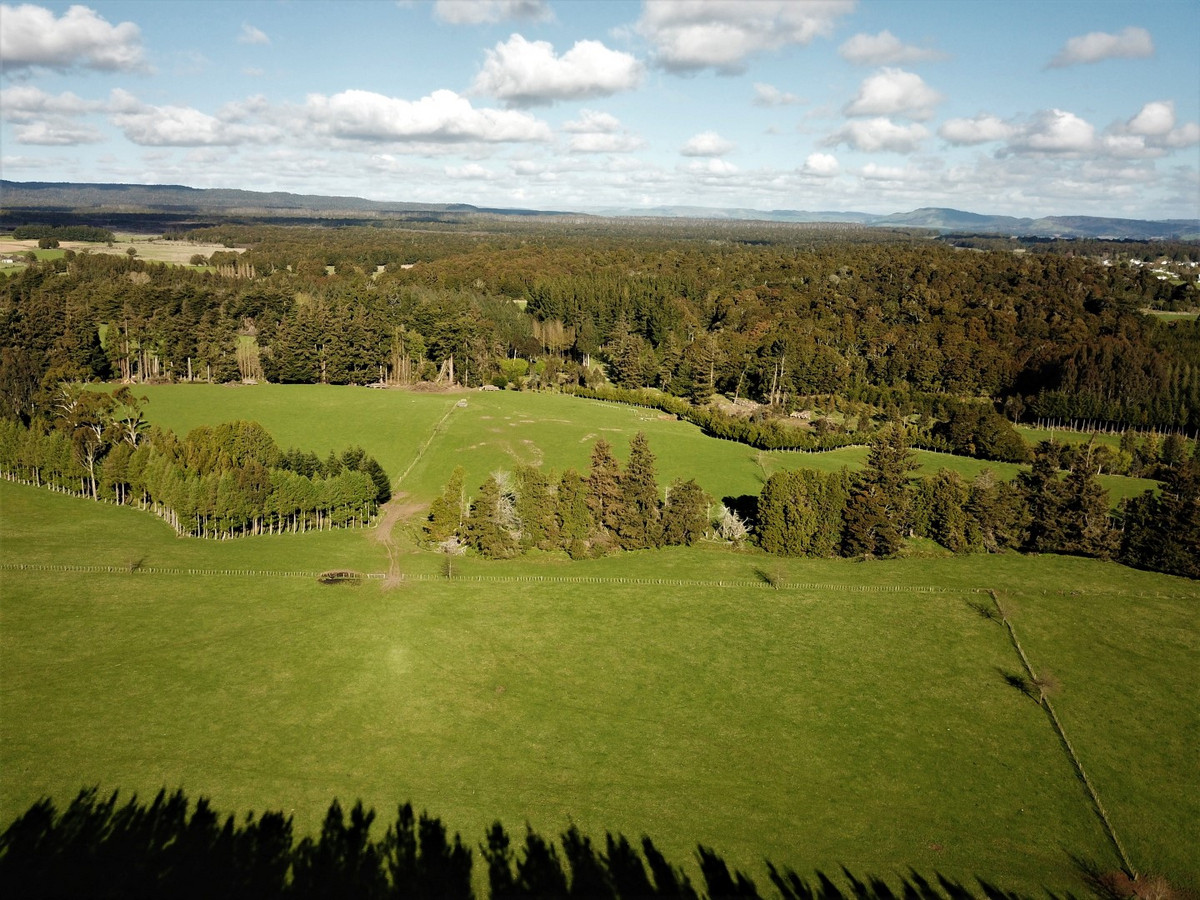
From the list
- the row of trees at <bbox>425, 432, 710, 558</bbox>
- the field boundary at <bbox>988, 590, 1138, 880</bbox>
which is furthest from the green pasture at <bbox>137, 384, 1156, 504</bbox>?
the field boundary at <bbox>988, 590, 1138, 880</bbox>

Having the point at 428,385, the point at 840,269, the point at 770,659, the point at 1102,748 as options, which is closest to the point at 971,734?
the point at 1102,748

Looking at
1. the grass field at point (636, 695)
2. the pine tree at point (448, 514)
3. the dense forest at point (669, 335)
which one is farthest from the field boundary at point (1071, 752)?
the dense forest at point (669, 335)

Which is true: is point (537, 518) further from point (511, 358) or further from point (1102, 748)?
point (511, 358)

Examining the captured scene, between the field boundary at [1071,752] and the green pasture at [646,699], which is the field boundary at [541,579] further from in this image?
the field boundary at [1071,752]

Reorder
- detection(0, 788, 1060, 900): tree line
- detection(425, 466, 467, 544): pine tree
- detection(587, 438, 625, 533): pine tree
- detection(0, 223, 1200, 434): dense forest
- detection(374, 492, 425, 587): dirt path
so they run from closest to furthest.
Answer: detection(0, 788, 1060, 900): tree line
detection(374, 492, 425, 587): dirt path
detection(425, 466, 467, 544): pine tree
detection(587, 438, 625, 533): pine tree
detection(0, 223, 1200, 434): dense forest

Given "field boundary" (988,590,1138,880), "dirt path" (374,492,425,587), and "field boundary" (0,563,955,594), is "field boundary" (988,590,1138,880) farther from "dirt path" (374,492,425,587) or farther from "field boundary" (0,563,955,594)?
"dirt path" (374,492,425,587)

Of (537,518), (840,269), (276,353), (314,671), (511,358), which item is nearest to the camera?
(314,671)
